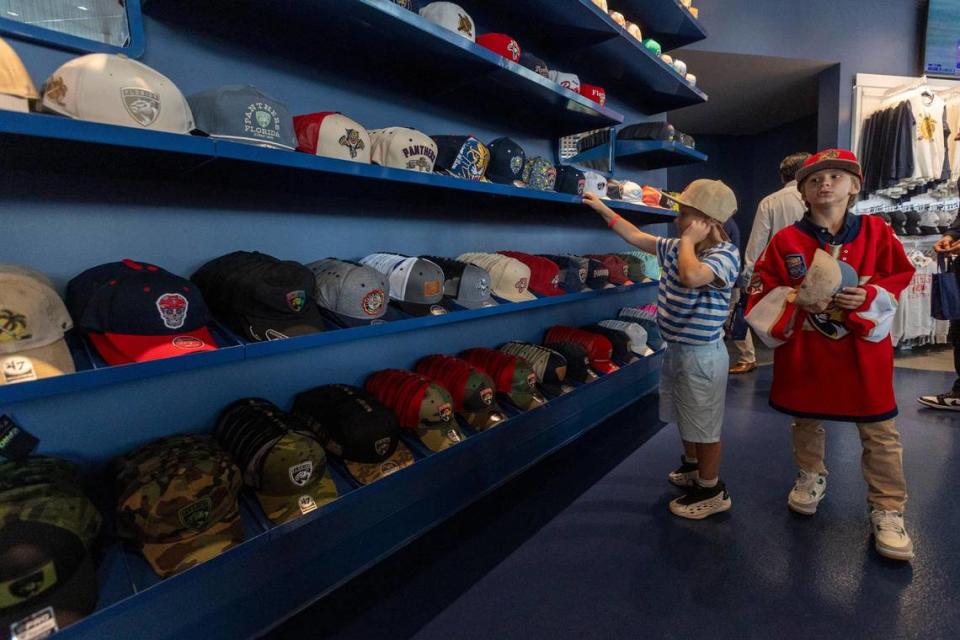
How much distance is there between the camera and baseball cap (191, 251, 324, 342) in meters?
1.27

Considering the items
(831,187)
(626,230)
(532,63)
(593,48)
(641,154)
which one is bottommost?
(626,230)

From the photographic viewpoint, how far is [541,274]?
2324 millimetres

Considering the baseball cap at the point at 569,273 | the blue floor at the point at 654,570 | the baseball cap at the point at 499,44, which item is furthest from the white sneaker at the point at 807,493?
the baseball cap at the point at 499,44

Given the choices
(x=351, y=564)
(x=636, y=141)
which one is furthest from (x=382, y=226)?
(x=636, y=141)

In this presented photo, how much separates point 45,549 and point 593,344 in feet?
7.69

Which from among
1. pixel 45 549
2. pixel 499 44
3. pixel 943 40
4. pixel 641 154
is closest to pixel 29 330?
pixel 45 549

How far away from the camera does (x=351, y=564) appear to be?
1.80m

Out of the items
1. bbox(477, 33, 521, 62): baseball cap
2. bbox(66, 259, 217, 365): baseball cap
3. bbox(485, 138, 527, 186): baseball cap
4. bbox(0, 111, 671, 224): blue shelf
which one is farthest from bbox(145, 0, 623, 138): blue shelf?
bbox(66, 259, 217, 365): baseball cap

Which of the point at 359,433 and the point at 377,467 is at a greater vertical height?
the point at 359,433

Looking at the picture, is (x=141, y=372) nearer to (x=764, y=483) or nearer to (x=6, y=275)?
(x=6, y=275)

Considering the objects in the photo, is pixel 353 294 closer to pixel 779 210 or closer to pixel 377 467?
pixel 377 467

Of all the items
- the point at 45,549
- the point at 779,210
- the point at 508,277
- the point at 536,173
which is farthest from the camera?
the point at 779,210

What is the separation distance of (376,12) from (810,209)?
5.75ft

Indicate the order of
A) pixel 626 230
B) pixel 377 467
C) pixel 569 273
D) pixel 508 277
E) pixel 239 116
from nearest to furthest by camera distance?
1. pixel 239 116
2. pixel 377 467
3. pixel 508 277
4. pixel 626 230
5. pixel 569 273
